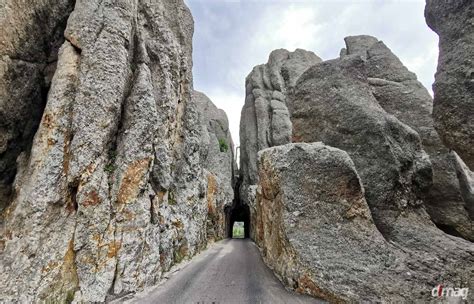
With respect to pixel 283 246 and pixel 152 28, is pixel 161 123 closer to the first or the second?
pixel 152 28

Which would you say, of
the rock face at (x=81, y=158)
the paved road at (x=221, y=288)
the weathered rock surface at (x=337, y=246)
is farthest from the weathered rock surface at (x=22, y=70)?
the weathered rock surface at (x=337, y=246)

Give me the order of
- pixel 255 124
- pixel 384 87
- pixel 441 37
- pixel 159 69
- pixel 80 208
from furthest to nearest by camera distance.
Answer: pixel 255 124, pixel 384 87, pixel 159 69, pixel 80 208, pixel 441 37

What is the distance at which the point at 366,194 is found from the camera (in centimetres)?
1052

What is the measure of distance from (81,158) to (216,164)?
87.5 feet

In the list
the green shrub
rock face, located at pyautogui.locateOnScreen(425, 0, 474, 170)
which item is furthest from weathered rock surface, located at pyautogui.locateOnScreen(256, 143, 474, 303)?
the green shrub

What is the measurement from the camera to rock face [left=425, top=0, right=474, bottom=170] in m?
6.23

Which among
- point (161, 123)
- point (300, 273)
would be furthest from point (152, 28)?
point (300, 273)

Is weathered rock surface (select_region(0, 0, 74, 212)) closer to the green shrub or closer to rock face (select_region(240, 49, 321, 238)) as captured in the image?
rock face (select_region(240, 49, 321, 238))

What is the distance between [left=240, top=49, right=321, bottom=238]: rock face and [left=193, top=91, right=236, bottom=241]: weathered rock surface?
10.1 feet

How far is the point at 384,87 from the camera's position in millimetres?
15617

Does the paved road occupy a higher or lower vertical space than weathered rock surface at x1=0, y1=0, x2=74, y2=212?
lower

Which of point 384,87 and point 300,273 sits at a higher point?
point 384,87

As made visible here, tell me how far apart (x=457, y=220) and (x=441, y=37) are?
962 cm

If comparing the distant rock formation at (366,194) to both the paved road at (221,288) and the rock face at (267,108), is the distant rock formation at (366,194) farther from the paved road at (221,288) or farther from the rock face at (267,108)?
the rock face at (267,108)
